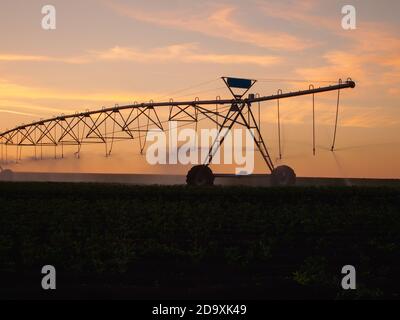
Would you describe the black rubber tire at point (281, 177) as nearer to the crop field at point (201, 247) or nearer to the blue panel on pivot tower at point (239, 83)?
the blue panel on pivot tower at point (239, 83)

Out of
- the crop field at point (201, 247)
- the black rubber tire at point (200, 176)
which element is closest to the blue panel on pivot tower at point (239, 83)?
the black rubber tire at point (200, 176)

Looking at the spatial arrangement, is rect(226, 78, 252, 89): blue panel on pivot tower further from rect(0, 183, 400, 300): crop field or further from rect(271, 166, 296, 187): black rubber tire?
rect(0, 183, 400, 300): crop field

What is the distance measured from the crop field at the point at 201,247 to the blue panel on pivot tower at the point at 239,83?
14.8m

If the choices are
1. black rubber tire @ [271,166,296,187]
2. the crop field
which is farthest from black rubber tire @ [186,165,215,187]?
the crop field

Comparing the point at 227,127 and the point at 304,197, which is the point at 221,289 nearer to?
the point at 304,197

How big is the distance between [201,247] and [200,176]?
22.7 metres

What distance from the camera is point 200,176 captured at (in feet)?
137

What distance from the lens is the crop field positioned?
16.1m

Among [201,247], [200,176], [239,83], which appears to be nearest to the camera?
[201,247]

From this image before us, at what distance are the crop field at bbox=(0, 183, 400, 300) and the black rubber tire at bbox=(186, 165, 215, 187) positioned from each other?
12.8 metres

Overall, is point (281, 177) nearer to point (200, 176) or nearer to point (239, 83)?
point (200, 176)

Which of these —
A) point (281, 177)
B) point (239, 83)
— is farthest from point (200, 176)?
point (239, 83)

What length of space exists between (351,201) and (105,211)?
11279 millimetres
